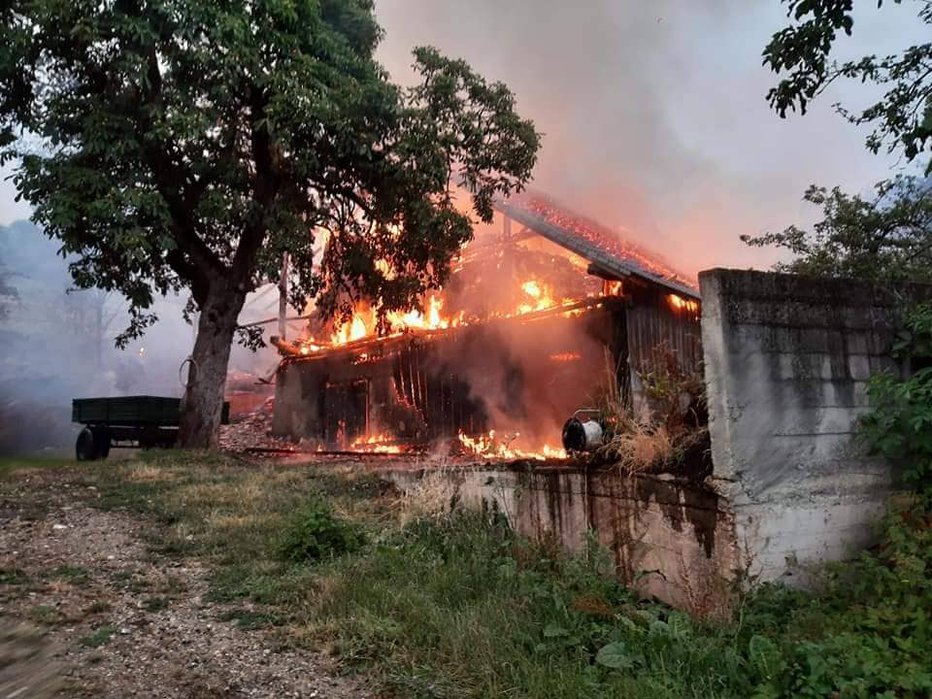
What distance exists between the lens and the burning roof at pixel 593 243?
12906 millimetres

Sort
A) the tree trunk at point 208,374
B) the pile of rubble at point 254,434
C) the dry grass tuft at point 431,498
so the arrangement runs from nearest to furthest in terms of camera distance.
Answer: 1. the dry grass tuft at point 431,498
2. the tree trunk at point 208,374
3. the pile of rubble at point 254,434

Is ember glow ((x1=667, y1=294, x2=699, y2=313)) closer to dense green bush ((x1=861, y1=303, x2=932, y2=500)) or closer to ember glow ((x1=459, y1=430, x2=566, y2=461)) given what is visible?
ember glow ((x1=459, y1=430, x2=566, y2=461))

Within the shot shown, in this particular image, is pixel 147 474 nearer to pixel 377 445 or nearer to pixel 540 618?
pixel 540 618

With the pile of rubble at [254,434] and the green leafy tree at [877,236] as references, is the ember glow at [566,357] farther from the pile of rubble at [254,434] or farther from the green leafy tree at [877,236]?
the pile of rubble at [254,434]

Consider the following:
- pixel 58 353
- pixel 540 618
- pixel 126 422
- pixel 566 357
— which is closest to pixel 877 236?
pixel 566 357

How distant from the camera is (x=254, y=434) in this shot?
23891mm

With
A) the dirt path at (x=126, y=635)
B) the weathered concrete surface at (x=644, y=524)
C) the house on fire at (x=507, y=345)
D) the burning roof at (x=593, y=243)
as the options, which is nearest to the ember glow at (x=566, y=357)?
the house on fire at (x=507, y=345)

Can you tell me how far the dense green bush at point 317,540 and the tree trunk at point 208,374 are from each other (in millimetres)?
8478

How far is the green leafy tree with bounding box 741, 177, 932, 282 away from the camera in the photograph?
36.8 ft

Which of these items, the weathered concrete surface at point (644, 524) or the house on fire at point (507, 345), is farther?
the house on fire at point (507, 345)

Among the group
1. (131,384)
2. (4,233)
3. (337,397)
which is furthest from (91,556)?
(4,233)

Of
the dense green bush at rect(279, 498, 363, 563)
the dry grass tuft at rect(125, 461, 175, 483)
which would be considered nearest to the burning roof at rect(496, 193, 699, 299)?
the dense green bush at rect(279, 498, 363, 563)

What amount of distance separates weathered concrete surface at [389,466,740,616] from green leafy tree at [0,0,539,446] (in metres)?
8.02

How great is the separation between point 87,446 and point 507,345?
10.8 metres
